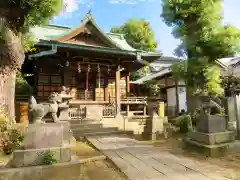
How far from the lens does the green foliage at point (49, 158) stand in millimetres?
4284

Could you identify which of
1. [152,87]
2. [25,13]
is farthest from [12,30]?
[152,87]

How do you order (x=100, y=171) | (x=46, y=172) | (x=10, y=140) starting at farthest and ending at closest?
(x=10, y=140) < (x=100, y=171) < (x=46, y=172)

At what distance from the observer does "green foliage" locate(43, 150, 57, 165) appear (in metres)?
4.28

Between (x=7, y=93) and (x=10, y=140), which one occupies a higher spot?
(x=7, y=93)

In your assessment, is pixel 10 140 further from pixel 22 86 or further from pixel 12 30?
pixel 22 86

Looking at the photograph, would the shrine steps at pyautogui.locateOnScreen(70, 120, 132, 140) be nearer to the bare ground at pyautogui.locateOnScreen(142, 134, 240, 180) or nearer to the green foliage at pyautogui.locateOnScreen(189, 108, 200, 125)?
the green foliage at pyautogui.locateOnScreen(189, 108, 200, 125)

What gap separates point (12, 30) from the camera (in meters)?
7.30

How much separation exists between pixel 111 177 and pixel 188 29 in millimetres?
10217

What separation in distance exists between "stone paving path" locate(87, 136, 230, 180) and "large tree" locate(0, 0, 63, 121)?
15.1 feet

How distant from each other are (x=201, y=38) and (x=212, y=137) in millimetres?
7042

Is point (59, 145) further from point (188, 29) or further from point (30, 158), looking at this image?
point (188, 29)

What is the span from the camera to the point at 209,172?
444cm

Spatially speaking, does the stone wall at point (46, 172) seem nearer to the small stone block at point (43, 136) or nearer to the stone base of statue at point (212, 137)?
the small stone block at point (43, 136)

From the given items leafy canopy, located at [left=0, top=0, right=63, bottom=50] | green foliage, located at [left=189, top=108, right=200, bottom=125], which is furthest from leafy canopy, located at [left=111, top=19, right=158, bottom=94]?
leafy canopy, located at [left=0, top=0, right=63, bottom=50]
